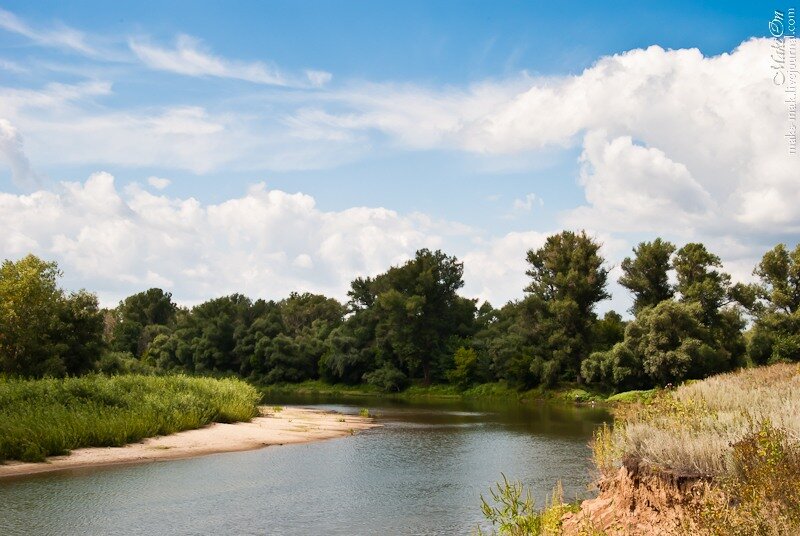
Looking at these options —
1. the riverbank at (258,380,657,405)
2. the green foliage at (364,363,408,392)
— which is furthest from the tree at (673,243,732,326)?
the green foliage at (364,363,408,392)

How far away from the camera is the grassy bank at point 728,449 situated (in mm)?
8484

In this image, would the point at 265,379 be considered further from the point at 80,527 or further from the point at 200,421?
the point at 80,527

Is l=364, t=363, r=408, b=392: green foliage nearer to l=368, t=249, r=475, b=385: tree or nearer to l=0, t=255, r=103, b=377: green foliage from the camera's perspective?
l=368, t=249, r=475, b=385: tree

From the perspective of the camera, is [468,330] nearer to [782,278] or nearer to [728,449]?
[782,278]

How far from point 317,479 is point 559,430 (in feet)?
70.5

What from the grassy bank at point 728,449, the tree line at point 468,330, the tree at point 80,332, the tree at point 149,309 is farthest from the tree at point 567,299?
the tree at point 149,309

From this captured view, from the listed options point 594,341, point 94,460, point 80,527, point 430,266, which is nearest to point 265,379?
point 430,266

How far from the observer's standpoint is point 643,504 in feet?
39.8

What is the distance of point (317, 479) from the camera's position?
24.8 meters

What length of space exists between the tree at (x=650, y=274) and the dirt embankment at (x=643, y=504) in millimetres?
63441

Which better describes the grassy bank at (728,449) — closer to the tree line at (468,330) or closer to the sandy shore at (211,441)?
the sandy shore at (211,441)

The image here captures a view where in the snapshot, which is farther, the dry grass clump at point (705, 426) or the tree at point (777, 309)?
the tree at point (777, 309)

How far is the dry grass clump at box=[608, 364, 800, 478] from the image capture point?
11.5 meters

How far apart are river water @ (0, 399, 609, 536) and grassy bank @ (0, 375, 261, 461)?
3.76 m
